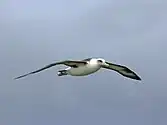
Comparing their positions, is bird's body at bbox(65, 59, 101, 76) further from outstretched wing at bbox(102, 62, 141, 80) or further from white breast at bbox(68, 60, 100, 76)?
outstretched wing at bbox(102, 62, 141, 80)

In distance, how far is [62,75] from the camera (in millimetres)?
35719

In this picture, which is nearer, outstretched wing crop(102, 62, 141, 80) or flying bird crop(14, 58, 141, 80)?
flying bird crop(14, 58, 141, 80)

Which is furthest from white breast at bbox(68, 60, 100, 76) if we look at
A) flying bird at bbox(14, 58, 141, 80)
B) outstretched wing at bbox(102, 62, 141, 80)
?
outstretched wing at bbox(102, 62, 141, 80)

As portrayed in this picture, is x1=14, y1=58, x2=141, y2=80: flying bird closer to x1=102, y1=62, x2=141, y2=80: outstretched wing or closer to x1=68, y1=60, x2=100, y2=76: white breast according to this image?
x1=68, y1=60, x2=100, y2=76: white breast

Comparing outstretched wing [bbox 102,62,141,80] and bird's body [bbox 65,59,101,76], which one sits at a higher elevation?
outstretched wing [bbox 102,62,141,80]

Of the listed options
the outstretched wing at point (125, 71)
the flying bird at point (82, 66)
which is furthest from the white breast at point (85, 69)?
the outstretched wing at point (125, 71)

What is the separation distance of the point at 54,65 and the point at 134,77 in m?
9.77

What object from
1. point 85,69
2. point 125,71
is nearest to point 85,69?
point 85,69

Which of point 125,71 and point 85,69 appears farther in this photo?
point 125,71

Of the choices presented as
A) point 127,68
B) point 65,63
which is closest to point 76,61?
point 65,63

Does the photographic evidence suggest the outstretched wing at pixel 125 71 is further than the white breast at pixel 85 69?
Yes

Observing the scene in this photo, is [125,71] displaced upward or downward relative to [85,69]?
upward

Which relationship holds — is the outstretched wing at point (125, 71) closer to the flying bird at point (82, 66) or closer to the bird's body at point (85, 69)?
the flying bird at point (82, 66)

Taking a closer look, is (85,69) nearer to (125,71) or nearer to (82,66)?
(82,66)
